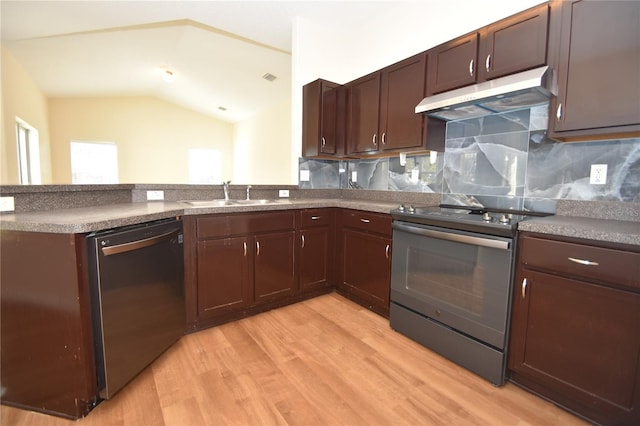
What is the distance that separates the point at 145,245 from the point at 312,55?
2.67 meters

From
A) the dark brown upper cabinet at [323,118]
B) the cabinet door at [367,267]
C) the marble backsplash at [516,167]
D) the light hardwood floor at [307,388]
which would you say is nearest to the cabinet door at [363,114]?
the dark brown upper cabinet at [323,118]

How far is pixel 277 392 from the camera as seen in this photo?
1513 millimetres

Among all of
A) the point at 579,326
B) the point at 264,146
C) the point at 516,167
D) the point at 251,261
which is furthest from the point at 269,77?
the point at 579,326

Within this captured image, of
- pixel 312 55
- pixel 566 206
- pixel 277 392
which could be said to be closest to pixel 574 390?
pixel 566 206

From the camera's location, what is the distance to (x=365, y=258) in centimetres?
246

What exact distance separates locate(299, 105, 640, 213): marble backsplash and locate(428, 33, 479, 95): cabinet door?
1.23 feet

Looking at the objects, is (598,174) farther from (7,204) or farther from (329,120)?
(7,204)

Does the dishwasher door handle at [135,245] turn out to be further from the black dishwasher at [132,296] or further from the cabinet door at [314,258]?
the cabinet door at [314,258]

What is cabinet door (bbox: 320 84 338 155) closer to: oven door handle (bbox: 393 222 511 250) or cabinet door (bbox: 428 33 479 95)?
cabinet door (bbox: 428 33 479 95)

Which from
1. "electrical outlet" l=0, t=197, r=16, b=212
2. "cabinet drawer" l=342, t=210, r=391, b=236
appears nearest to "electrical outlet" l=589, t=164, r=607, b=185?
"cabinet drawer" l=342, t=210, r=391, b=236

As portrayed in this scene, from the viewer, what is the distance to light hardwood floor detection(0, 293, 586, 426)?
134 cm

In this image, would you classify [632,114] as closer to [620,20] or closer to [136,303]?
[620,20]

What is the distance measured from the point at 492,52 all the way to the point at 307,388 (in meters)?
2.31

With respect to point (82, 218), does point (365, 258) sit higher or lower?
lower
